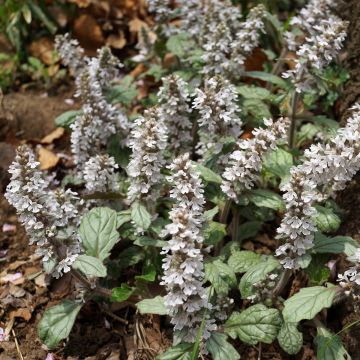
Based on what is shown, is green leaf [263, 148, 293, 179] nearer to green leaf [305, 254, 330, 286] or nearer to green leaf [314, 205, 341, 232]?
green leaf [314, 205, 341, 232]

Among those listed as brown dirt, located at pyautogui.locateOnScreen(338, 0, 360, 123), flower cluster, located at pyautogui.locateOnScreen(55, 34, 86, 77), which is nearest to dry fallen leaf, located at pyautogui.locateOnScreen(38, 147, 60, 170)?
flower cluster, located at pyautogui.locateOnScreen(55, 34, 86, 77)

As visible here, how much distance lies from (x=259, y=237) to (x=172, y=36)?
1958 mm

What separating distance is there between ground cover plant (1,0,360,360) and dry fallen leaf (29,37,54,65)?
159 centimetres

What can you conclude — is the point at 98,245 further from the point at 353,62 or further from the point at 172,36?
the point at 353,62

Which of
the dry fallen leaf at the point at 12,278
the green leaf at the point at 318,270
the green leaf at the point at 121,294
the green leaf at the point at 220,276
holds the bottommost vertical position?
the dry fallen leaf at the point at 12,278

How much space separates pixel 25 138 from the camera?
5344 millimetres

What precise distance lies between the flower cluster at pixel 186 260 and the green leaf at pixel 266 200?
560mm

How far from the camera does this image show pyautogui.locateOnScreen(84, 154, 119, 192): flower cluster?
3.71 meters

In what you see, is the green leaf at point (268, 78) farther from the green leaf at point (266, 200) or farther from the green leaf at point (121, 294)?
the green leaf at point (121, 294)

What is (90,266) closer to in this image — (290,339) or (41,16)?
(290,339)

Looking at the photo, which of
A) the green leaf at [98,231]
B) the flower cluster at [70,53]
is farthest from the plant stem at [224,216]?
the flower cluster at [70,53]

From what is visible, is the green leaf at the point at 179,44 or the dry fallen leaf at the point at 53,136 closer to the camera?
the green leaf at the point at 179,44

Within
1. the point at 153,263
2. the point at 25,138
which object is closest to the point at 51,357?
the point at 153,263

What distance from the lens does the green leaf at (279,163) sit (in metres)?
3.82
